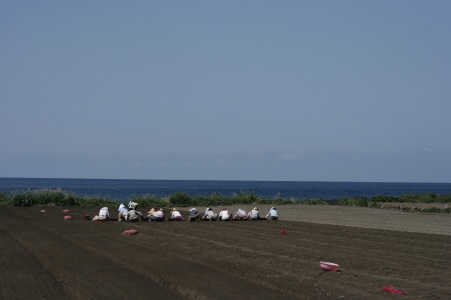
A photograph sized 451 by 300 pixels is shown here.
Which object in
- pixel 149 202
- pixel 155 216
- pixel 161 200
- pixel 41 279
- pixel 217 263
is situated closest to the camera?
pixel 41 279

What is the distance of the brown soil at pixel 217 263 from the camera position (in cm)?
952

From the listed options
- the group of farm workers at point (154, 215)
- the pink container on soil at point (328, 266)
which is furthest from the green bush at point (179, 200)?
the pink container on soil at point (328, 266)

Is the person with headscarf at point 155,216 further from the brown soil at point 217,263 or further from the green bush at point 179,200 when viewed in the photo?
the green bush at point 179,200

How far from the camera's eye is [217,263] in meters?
12.5

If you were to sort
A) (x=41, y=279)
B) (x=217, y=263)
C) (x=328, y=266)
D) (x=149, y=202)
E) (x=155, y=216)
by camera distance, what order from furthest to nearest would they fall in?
(x=149, y=202) < (x=155, y=216) < (x=217, y=263) < (x=328, y=266) < (x=41, y=279)

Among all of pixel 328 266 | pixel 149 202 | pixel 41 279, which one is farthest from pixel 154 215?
pixel 149 202

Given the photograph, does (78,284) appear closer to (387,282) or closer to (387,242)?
(387,282)

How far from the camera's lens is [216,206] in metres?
41.6

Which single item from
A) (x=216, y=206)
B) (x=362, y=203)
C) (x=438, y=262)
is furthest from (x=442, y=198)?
(x=438, y=262)

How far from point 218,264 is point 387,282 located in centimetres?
387

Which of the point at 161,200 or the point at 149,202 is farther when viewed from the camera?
the point at 161,200

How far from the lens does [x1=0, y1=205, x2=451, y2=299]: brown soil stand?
9.52 metres

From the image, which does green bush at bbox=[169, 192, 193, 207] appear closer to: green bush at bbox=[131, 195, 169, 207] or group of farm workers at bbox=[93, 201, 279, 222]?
green bush at bbox=[131, 195, 169, 207]

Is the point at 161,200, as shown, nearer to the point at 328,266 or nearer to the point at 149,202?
the point at 149,202
